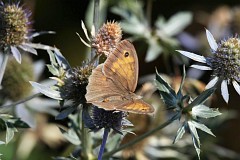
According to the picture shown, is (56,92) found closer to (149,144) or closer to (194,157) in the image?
(149,144)

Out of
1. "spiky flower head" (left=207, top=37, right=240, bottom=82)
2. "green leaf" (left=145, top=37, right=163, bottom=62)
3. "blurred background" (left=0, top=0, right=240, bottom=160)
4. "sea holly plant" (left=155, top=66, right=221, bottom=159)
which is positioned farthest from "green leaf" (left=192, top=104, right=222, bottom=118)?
"green leaf" (left=145, top=37, right=163, bottom=62)

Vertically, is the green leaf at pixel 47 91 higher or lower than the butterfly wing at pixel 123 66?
lower

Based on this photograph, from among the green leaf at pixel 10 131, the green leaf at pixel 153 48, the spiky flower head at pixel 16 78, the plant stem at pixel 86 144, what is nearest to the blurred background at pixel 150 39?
the green leaf at pixel 153 48

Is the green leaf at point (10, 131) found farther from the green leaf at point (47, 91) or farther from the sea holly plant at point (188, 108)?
the sea holly plant at point (188, 108)

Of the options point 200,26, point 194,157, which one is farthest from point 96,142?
point 200,26

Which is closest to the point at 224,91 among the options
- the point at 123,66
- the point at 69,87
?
the point at 123,66
